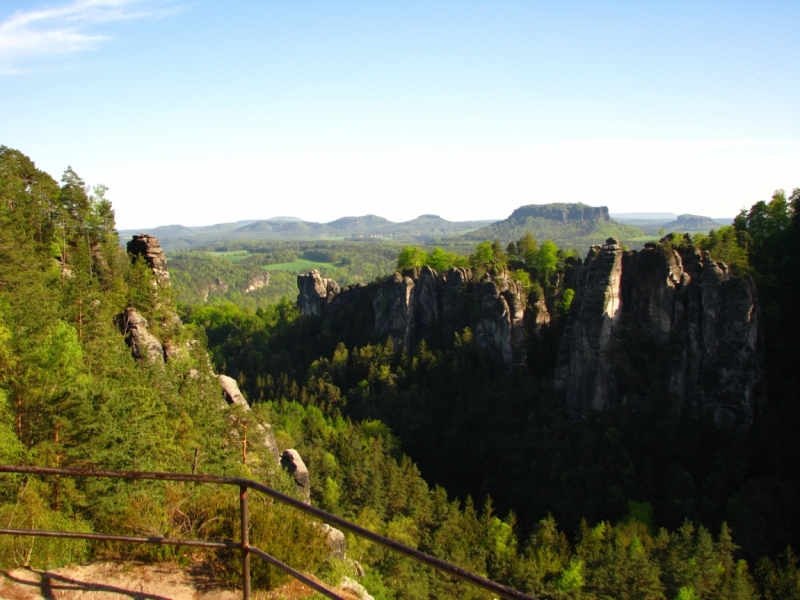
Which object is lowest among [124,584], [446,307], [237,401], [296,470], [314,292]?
[296,470]

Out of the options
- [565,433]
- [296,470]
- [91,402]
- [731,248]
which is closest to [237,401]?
[296,470]

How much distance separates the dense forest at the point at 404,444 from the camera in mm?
14586

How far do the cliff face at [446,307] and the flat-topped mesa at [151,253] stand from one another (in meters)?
34.1

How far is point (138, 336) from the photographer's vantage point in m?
31.5

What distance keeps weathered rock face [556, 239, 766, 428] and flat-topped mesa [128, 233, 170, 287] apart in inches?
1322

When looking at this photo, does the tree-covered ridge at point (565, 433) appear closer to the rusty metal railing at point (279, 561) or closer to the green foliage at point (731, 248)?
the green foliage at point (731, 248)

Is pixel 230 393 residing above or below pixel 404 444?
above

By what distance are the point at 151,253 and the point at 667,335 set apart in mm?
40011

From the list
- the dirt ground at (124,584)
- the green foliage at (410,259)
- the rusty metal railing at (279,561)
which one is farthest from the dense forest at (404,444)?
the green foliage at (410,259)

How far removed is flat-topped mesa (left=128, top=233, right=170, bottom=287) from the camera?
38250 millimetres

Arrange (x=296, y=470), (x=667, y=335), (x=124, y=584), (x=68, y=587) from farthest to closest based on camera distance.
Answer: (x=667, y=335) → (x=296, y=470) → (x=124, y=584) → (x=68, y=587)

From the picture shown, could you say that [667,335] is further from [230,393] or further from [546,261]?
[230,393]

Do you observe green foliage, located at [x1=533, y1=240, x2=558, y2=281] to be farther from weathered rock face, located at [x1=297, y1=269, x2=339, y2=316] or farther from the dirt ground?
the dirt ground

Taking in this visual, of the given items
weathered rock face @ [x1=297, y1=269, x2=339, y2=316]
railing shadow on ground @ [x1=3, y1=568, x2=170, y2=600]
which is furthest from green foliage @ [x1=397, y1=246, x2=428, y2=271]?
railing shadow on ground @ [x1=3, y1=568, x2=170, y2=600]
